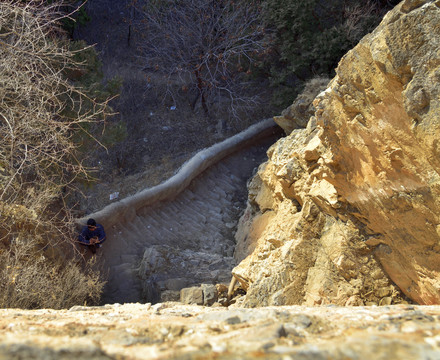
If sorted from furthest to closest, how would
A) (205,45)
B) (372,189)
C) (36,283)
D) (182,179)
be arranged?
1. (205,45)
2. (182,179)
3. (36,283)
4. (372,189)

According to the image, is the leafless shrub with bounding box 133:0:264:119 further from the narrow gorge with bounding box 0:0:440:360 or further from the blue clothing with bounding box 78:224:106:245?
the blue clothing with bounding box 78:224:106:245

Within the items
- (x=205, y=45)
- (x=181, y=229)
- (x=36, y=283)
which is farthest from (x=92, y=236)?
(x=205, y=45)

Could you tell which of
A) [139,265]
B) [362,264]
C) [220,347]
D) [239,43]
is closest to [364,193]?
[362,264]

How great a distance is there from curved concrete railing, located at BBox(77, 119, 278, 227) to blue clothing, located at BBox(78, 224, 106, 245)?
0.38 m

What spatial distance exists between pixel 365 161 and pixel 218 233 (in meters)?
6.37

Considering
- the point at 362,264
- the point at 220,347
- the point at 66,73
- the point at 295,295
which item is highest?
the point at 66,73

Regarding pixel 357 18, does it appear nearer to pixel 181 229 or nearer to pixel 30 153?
pixel 181 229

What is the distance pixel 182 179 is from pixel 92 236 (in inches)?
123

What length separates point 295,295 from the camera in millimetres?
5258

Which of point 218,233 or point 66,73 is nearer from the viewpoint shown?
point 66,73

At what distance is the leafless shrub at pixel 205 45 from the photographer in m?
12.7

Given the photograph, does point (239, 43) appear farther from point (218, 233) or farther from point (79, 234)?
point (79, 234)

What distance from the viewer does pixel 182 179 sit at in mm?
Result: 10938

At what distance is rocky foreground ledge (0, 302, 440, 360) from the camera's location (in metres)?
1.95
